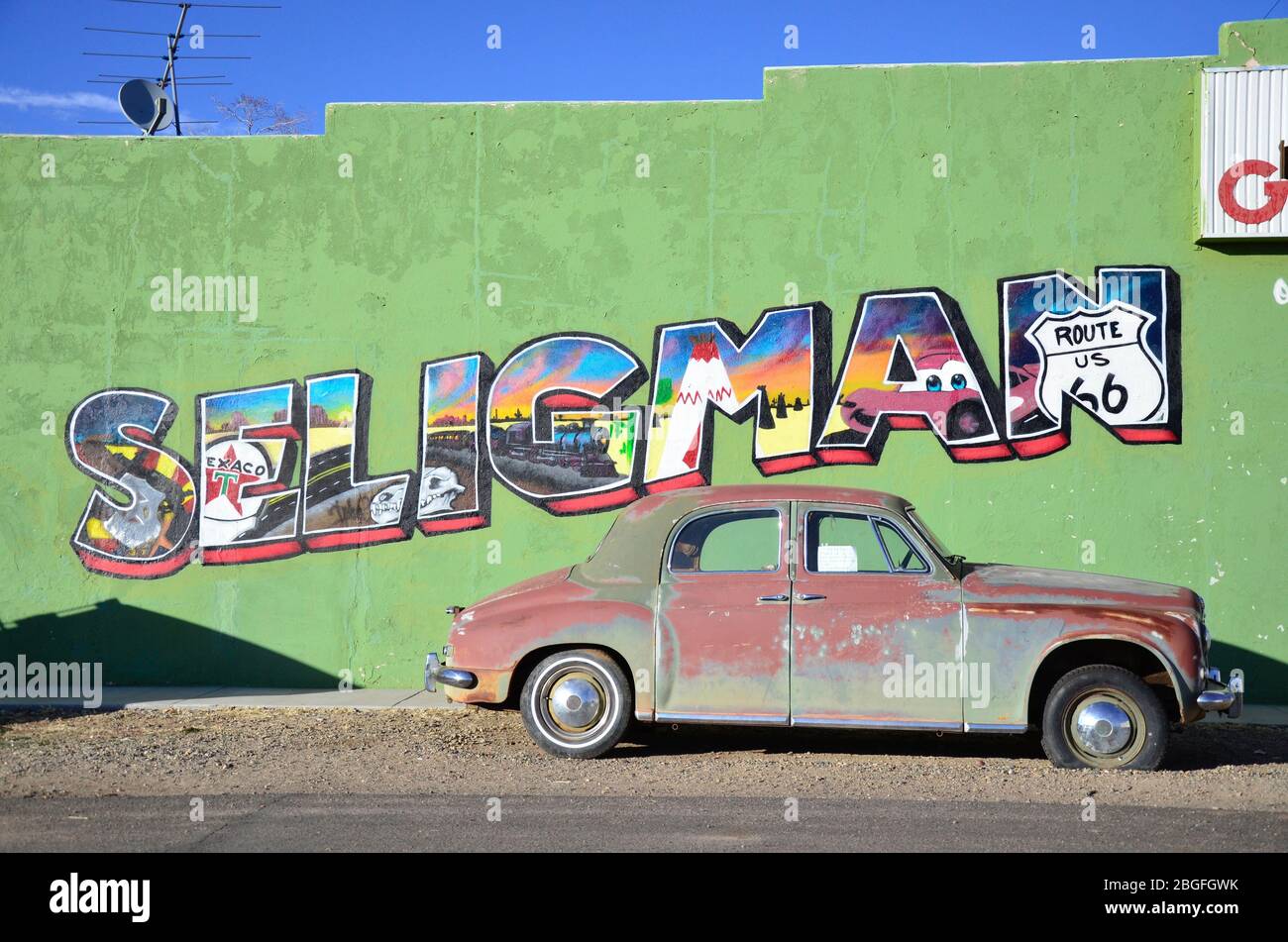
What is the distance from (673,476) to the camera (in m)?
10.9

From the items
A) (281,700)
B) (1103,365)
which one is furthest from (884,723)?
(281,700)

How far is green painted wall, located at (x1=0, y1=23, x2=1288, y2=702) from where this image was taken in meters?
10.6

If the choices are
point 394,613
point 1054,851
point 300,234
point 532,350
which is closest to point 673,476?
point 532,350

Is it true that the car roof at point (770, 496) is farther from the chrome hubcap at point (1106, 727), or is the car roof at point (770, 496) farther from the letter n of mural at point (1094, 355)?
the letter n of mural at point (1094, 355)

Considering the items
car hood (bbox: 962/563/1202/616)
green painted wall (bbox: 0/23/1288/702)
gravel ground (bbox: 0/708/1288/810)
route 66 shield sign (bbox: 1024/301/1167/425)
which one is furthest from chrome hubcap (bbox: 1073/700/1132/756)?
route 66 shield sign (bbox: 1024/301/1167/425)

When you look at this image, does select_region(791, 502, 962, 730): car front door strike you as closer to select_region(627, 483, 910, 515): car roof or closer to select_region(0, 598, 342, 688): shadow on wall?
select_region(627, 483, 910, 515): car roof

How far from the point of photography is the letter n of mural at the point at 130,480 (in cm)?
1120

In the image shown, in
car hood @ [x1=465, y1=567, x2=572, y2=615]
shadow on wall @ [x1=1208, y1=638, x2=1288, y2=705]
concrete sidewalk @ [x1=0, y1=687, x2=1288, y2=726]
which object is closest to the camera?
car hood @ [x1=465, y1=567, x2=572, y2=615]

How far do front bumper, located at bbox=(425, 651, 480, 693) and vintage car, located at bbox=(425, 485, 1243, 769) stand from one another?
0.01m

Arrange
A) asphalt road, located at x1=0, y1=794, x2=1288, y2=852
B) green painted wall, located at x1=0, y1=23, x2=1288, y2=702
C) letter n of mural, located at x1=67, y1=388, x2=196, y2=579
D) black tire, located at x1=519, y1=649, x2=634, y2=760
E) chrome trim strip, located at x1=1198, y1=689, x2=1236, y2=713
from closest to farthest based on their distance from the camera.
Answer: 1. asphalt road, located at x1=0, y1=794, x2=1288, y2=852
2. chrome trim strip, located at x1=1198, y1=689, x2=1236, y2=713
3. black tire, located at x1=519, y1=649, x2=634, y2=760
4. green painted wall, located at x1=0, y1=23, x2=1288, y2=702
5. letter n of mural, located at x1=67, y1=388, x2=196, y2=579

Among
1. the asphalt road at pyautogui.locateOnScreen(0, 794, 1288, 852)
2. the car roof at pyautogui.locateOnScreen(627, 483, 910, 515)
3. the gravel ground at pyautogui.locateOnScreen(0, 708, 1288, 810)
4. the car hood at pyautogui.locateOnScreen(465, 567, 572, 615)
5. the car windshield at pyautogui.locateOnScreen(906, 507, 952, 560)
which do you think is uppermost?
the car roof at pyautogui.locateOnScreen(627, 483, 910, 515)

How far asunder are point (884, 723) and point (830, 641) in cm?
59

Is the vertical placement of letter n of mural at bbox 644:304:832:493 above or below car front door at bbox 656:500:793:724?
above

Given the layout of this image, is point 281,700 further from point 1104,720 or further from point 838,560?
point 1104,720
